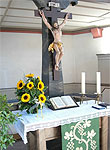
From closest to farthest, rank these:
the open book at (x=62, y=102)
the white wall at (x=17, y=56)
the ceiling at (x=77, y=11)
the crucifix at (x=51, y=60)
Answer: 1. the open book at (x=62, y=102)
2. the crucifix at (x=51, y=60)
3. the ceiling at (x=77, y=11)
4. the white wall at (x=17, y=56)

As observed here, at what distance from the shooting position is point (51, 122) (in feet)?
6.43

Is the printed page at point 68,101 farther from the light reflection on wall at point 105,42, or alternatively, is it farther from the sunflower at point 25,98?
the light reflection on wall at point 105,42

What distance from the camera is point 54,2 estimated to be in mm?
2559

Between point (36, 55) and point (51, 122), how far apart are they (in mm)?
4301

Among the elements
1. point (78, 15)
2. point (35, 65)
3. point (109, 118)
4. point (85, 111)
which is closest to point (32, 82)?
point (85, 111)

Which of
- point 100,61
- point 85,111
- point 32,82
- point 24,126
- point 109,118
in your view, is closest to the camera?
point 24,126

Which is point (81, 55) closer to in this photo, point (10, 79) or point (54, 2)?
point (10, 79)

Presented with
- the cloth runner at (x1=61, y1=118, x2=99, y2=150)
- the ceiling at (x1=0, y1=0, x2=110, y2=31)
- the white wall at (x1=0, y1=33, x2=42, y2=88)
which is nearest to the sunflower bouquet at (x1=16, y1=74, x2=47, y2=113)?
the cloth runner at (x1=61, y1=118, x2=99, y2=150)

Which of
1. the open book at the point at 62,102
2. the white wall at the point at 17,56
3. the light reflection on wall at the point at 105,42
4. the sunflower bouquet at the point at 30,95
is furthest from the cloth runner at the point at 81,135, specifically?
the white wall at the point at 17,56

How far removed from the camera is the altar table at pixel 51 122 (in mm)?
1905

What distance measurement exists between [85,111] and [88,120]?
0.36 feet

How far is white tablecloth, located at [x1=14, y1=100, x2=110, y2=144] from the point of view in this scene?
1886 millimetres

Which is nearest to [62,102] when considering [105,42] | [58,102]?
[58,102]

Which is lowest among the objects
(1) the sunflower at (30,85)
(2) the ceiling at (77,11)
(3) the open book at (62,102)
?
(3) the open book at (62,102)
